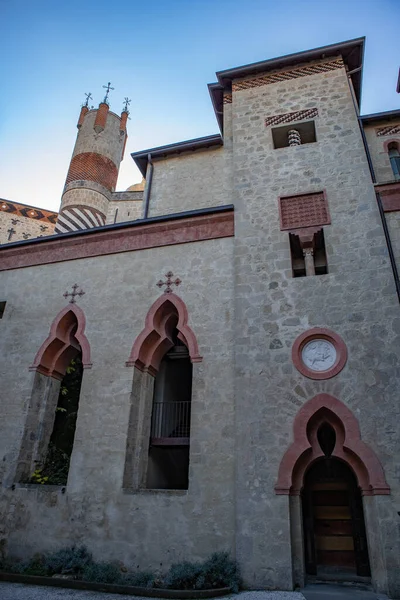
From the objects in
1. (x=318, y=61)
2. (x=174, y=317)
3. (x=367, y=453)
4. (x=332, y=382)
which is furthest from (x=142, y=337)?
(x=318, y=61)

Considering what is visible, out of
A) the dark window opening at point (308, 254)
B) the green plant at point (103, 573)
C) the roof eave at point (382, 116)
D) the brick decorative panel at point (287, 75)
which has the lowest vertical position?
the green plant at point (103, 573)

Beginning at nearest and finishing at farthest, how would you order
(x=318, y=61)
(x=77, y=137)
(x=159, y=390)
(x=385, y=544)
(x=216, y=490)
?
(x=385, y=544)
(x=216, y=490)
(x=159, y=390)
(x=318, y=61)
(x=77, y=137)

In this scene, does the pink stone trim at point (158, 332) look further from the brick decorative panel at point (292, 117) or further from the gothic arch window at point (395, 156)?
the gothic arch window at point (395, 156)

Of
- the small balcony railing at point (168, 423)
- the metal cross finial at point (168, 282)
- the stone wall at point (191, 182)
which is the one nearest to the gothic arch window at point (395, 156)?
the stone wall at point (191, 182)

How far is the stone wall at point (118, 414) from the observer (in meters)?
7.12

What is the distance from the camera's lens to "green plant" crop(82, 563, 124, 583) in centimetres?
684

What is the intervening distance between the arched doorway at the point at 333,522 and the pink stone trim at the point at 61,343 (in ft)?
18.4

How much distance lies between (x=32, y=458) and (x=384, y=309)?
7.78 meters

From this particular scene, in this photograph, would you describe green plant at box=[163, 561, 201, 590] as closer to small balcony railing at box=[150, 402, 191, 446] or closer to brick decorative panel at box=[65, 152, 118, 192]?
small balcony railing at box=[150, 402, 191, 446]

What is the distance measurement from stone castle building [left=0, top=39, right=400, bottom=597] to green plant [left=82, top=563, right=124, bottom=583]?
0.83 ft

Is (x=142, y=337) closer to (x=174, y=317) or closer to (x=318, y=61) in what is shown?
(x=174, y=317)

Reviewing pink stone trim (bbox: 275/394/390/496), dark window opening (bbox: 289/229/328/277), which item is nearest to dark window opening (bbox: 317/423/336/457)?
pink stone trim (bbox: 275/394/390/496)

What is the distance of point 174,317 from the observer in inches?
368

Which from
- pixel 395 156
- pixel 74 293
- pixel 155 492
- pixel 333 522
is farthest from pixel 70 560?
pixel 395 156
